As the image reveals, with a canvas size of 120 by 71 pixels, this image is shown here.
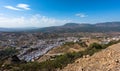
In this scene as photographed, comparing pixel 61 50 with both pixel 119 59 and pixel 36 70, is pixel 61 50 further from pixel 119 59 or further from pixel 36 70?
pixel 119 59

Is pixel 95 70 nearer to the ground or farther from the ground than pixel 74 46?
farther from the ground

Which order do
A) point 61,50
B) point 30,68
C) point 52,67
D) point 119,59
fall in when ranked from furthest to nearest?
point 61,50 < point 30,68 < point 52,67 < point 119,59

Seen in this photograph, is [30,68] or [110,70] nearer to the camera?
[110,70]

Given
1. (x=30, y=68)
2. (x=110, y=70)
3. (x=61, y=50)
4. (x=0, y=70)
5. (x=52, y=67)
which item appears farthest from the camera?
(x=61, y=50)

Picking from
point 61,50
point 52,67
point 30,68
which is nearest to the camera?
point 52,67

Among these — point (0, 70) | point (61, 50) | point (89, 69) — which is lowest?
point (61, 50)

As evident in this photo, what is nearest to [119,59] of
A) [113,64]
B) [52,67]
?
[113,64]

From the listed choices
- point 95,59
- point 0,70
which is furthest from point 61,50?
point 95,59

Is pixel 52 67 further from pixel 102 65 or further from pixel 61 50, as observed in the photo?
pixel 61 50

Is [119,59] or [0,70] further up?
[119,59]
